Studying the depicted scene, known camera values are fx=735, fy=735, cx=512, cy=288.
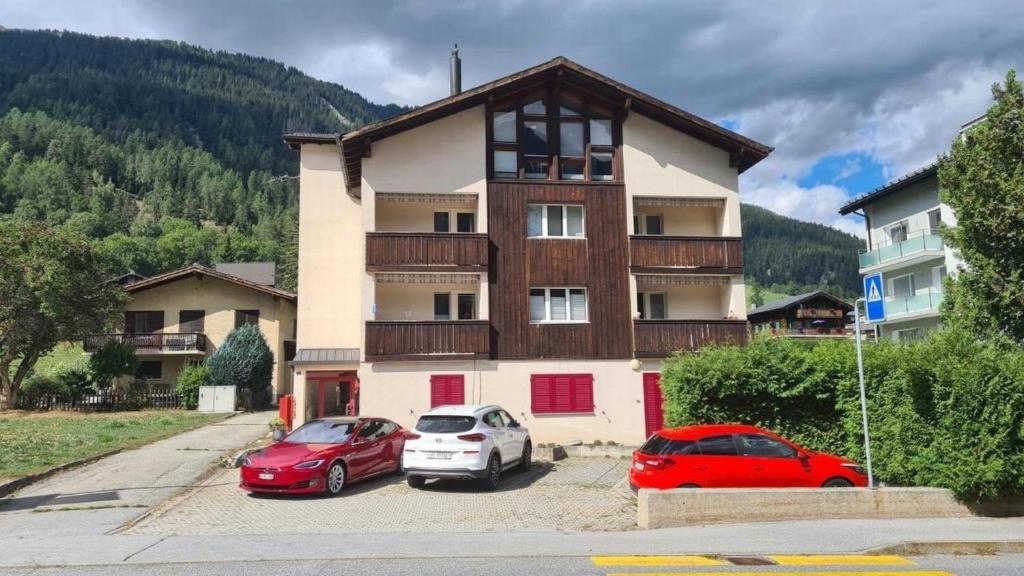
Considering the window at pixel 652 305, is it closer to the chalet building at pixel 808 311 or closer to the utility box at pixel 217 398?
the utility box at pixel 217 398

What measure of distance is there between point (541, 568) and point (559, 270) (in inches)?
598

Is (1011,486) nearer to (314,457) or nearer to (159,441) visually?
(314,457)

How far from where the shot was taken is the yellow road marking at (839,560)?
913 cm

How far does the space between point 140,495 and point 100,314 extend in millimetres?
25074

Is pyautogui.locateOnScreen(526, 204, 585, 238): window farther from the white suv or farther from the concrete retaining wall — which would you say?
the concrete retaining wall

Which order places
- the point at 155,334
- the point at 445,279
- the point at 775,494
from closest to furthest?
the point at 775,494 → the point at 445,279 → the point at 155,334

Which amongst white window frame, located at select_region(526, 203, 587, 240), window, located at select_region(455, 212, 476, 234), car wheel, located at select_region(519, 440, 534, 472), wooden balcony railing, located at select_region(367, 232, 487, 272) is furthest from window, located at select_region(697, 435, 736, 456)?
window, located at select_region(455, 212, 476, 234)

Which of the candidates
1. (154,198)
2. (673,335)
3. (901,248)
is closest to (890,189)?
(901,248)

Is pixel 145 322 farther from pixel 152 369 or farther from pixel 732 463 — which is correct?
pixel 732 463

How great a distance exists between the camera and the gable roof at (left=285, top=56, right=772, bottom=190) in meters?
22.7

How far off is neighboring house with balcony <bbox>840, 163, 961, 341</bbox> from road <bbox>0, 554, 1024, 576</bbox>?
30.0 metres

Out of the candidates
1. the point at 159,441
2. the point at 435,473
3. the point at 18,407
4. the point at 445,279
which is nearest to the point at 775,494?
the point at 435,473

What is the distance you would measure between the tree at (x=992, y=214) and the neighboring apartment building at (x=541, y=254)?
25.2 feet

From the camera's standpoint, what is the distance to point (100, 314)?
35.6 metres
